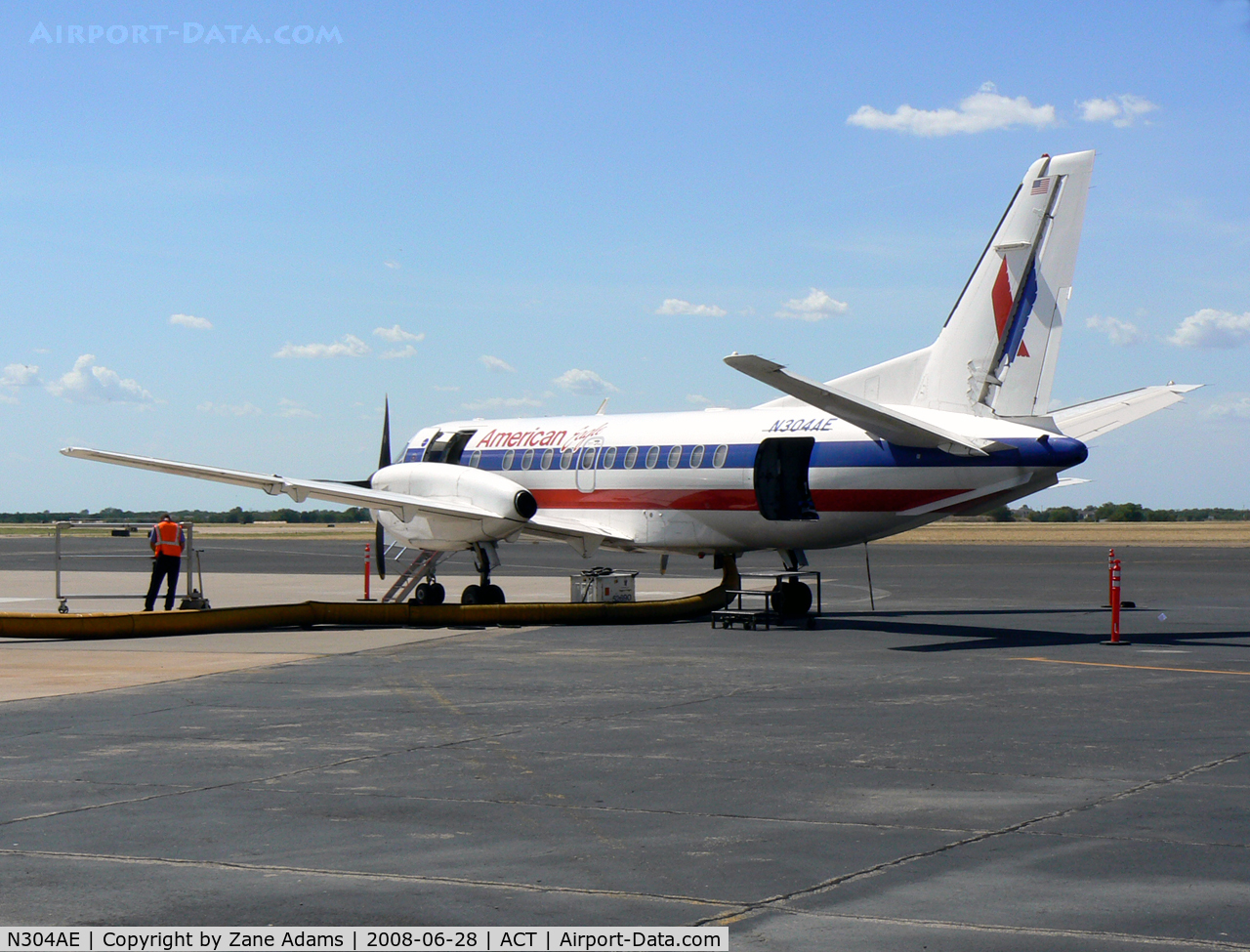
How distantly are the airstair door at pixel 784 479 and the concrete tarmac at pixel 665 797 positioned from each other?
15.0ft

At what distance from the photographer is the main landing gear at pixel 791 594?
934 inches

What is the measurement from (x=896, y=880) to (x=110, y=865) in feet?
13.3

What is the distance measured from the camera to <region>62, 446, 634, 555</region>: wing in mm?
24172

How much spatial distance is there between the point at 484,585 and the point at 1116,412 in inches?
458

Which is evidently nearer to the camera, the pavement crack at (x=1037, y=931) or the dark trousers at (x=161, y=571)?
the pavement crack at (x=1037, y=931)

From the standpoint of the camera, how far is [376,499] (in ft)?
81.7

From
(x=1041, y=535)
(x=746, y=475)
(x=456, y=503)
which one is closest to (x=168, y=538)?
(x=456, y=503)

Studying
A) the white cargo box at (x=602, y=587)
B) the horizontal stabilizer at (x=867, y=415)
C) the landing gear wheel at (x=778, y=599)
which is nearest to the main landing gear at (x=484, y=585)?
the white cargo box at (x=602, y=587)

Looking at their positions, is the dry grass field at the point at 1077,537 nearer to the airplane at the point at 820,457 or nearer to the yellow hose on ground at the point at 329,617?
the airplane at the point at 820,457

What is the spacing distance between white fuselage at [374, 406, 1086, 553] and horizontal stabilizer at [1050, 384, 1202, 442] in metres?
1.73

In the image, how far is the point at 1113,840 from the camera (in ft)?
24.6

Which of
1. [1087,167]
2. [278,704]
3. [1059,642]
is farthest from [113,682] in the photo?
[1087,167]

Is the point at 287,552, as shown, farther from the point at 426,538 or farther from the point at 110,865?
the point at 110,865

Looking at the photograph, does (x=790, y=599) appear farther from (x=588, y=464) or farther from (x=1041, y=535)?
(x=1041, y=535)
